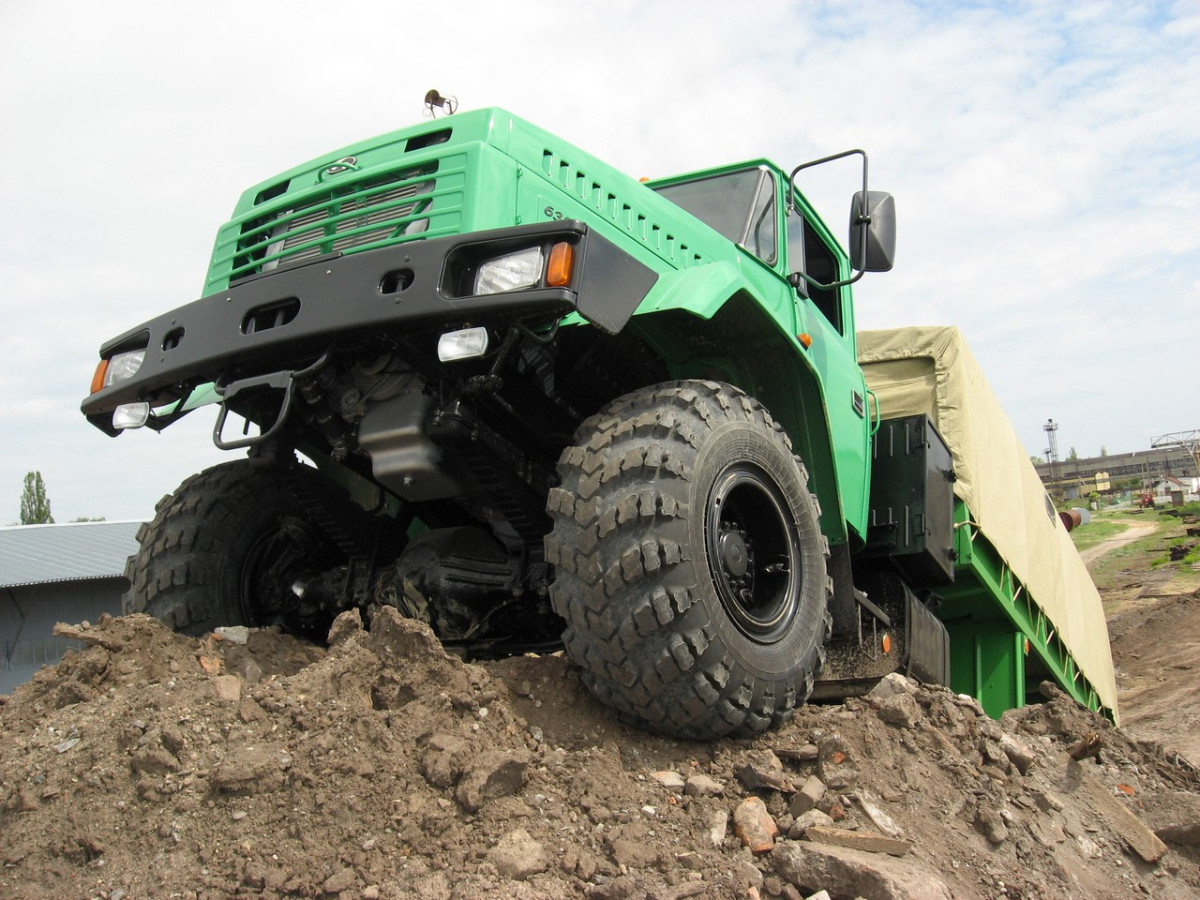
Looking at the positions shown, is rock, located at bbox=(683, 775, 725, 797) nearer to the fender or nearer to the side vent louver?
the fender

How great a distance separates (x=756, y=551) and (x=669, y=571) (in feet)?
2.72

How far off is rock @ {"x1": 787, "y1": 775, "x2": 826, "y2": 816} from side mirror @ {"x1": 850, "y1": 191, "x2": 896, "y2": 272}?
2.36 m

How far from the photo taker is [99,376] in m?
3.71

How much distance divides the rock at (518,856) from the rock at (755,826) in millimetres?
557

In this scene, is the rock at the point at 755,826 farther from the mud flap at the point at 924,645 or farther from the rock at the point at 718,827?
the mud flap at the point at 924,645

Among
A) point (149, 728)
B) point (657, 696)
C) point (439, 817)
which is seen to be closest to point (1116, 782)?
point (657, 696)

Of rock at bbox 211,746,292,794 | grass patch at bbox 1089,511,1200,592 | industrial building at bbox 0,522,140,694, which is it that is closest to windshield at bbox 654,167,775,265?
rock at bbox 211,746,292,794

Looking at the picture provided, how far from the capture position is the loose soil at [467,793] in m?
2.40

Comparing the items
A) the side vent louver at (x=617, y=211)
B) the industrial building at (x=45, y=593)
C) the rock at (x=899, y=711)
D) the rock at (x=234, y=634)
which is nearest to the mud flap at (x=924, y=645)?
the rock at (x=899, y=711)

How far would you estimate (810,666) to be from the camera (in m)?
3.51

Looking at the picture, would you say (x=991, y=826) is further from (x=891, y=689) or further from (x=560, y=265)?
(x=560, y=265)

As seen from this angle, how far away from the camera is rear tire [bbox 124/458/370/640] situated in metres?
4.05

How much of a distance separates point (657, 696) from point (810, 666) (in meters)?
0.80

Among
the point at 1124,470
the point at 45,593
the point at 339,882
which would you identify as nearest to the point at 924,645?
the point at 339,882
